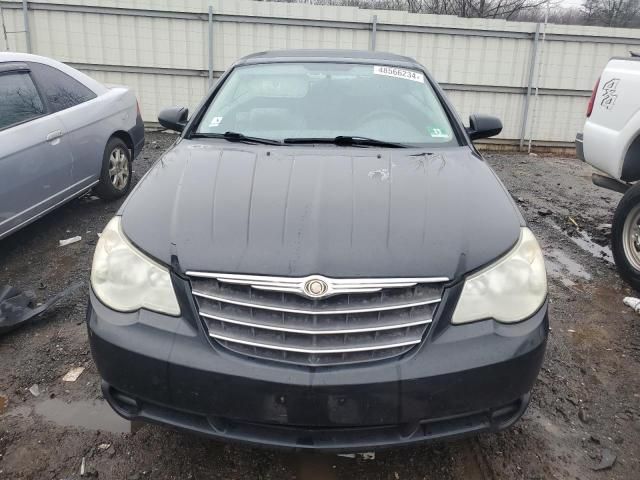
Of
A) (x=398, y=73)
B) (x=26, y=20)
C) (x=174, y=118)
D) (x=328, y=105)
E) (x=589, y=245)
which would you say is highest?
(x=26, y=20)

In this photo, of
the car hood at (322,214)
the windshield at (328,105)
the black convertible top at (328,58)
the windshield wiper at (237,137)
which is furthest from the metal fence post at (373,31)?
the car hood at (322,214)

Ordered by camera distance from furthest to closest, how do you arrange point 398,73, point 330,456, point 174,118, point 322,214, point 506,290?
1. point 174,118
2. point 398,73
3. point 330,456
4. point 322,214
5. point 506,290

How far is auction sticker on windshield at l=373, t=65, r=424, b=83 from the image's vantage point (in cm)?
351

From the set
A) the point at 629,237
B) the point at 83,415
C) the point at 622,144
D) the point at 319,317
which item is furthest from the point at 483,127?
the point at 83,415

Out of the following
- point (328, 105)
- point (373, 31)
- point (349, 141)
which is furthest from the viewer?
point (373, 31)

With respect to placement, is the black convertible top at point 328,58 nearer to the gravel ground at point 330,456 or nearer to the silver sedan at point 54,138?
the silver sedan at point 54,138

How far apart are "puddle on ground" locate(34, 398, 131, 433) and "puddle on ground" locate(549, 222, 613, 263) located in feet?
13.3

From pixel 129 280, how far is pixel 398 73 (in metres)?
2.31

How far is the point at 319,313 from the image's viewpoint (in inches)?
71.2

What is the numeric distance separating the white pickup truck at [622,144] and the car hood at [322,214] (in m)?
2.01

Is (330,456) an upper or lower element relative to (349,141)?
lower

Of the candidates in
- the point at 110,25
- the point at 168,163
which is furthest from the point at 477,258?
the point at 110,25

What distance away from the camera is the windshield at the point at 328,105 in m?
3.07

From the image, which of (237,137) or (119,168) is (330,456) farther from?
(119,168)
